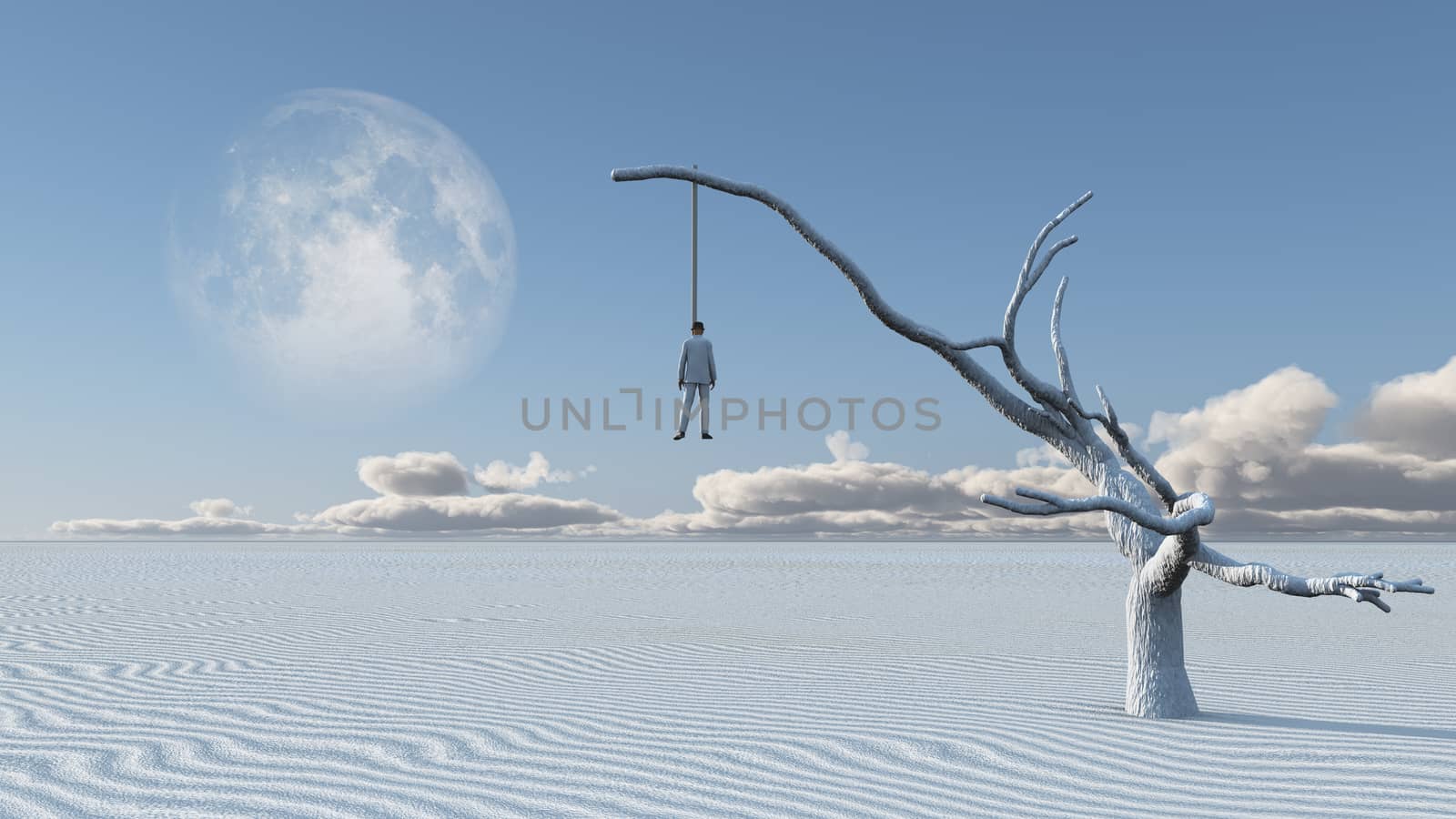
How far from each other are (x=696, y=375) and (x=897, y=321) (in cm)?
247

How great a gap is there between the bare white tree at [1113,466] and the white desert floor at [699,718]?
34 cm

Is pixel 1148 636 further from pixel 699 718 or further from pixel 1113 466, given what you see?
pixel 699 718

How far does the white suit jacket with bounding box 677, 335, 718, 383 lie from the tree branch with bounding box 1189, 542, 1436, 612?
3.63 m

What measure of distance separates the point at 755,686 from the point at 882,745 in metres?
2.02

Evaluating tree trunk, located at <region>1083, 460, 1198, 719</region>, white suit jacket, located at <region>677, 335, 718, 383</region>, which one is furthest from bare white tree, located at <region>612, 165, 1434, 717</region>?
white suit jacket, located at <region>677, 335, 718, 383</region>

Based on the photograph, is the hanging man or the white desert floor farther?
the hanging man

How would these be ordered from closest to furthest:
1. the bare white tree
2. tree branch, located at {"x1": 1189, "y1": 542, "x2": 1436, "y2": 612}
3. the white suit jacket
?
tree branch, located at {"x1": 1189, "y1": 542, "x2": 1436, "y2": 612} < the bare white tree < the white suit jacket

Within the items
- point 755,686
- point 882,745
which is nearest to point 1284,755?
point 882,745

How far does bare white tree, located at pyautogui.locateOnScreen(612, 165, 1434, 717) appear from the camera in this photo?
19.1 ft

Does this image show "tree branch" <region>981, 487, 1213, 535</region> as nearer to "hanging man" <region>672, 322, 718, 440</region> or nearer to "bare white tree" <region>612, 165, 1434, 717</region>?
"bare white tree" <region>612, 165, 1434, 717</region>

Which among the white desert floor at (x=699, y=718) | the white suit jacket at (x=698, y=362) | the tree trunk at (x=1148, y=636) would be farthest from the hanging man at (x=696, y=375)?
the tree trunk at (x=1148, y=636)

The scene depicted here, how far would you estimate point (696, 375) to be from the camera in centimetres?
818

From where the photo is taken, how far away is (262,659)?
28.1 feet

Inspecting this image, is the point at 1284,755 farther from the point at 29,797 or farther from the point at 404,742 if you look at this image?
the point at 29,797
